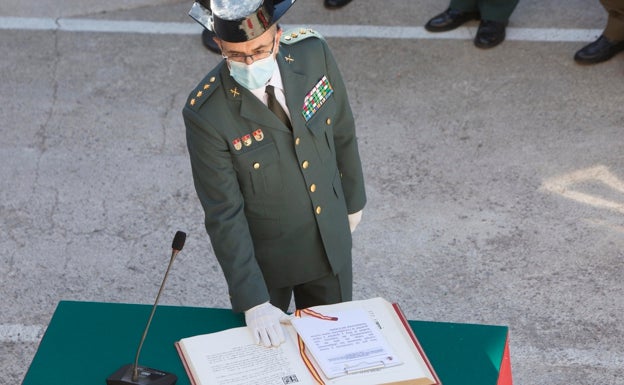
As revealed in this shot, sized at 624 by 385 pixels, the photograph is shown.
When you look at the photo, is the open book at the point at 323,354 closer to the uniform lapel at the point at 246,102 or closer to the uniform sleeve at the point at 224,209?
the uniform sleeve at the point at 224,209

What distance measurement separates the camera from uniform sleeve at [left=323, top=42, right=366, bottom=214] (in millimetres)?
2943

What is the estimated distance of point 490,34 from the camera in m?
5.86

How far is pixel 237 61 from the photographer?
2.62 meters

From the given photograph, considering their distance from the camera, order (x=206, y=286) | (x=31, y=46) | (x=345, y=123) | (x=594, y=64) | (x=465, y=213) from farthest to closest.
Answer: (x=31, y=46) < (x=594, y=64) < (x=465, y=213) < (x=206, y=286) < (x=345, y=123)

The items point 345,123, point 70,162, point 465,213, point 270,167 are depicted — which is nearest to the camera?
point 270,167

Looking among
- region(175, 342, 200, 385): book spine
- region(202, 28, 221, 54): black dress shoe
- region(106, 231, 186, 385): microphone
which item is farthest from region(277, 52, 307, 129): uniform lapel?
region(202, 28, 221, 54): black dress shoe

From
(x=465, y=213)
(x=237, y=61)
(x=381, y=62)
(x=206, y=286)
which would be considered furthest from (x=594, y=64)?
(x=237, y=61)

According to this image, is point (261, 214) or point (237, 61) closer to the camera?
point (237, 61)

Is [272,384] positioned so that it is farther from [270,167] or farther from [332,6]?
[332,6]

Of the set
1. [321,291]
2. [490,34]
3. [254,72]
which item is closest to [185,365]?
[321,291]

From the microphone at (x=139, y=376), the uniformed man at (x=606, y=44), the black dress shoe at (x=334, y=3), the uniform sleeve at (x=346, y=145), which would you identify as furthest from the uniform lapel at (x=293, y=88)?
the black dress shoe at (x=334, y=3)

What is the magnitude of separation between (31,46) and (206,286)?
2.58 m

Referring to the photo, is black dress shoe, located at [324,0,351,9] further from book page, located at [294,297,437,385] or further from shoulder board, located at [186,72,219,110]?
book page, located at [294,297,437,385]

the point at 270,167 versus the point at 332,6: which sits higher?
the point at 270,167
